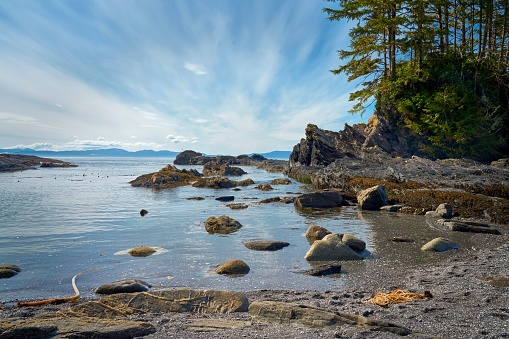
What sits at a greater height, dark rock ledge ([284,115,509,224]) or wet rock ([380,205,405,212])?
dark rock ledge ([284,115,509,224])

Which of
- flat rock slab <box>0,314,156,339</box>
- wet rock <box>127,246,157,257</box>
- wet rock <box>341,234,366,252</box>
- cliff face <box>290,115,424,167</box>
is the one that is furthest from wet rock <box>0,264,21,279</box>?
cliff face <box>290,115,424,167</box>

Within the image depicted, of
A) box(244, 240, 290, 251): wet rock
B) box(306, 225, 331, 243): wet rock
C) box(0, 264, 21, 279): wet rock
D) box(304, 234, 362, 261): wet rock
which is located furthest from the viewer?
box(306, 225, 331, 243): wet rock

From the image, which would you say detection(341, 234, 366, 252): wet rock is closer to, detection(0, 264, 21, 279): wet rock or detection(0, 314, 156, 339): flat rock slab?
detection(0, 314, 156, 339): flat rock slab

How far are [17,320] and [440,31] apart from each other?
3807 cm

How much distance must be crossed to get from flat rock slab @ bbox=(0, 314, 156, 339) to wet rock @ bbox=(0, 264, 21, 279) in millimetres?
4504

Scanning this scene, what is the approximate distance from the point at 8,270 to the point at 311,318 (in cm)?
866

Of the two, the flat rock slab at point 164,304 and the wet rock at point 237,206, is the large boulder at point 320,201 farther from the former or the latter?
the flat rock slab at point 164,304

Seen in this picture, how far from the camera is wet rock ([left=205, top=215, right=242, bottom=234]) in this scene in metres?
14.5

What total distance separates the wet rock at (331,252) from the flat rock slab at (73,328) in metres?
6.05

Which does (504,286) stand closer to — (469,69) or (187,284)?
(187,284)

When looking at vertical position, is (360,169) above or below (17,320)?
above

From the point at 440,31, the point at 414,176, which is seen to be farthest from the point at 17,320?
the point at 440,31

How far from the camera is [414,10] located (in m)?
32.4

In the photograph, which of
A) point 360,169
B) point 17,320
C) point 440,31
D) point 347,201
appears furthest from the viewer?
point 440,31
